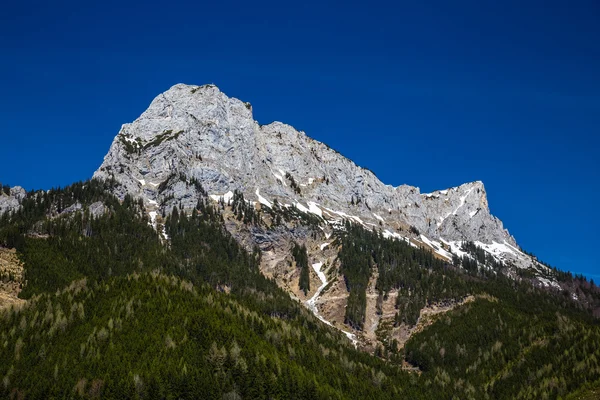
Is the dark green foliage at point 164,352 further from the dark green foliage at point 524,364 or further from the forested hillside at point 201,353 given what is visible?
the dark green foliage at point 524,364

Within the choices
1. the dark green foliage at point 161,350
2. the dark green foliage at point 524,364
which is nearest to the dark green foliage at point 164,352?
the dark green foliage at point 161,350

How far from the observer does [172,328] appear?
139250mm

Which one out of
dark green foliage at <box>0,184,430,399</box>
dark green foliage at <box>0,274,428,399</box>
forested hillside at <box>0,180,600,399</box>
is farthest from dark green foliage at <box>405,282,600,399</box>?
dark green foliage at <box>0,274,428,399</box>

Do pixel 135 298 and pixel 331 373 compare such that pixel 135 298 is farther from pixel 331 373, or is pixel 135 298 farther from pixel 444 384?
pixel 444 384

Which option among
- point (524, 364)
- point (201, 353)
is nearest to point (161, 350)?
point (201, 353)

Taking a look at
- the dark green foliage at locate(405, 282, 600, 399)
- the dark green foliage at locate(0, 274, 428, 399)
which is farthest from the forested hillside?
the dark green foliage at locate(405, 282, 600, 399)

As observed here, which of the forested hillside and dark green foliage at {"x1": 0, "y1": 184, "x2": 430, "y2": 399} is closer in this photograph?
dark green foliage at {"x1": 0, "y1": 184, "x2": 430, "y2": 399}

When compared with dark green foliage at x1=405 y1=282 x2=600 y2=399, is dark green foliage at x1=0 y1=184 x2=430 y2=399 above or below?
below

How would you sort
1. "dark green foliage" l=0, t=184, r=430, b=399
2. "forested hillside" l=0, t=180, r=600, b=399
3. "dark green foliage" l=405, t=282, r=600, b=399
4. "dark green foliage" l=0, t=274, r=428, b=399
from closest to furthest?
"dark green foliage" l=0, t=274, r=428, b=399
"dark green foliage" l=0, t=184, r=430, b=399
"forested hillside" l=0, t=180, r=600, b=399
"dark green foliage" l=405, t=282, r=600, b=399

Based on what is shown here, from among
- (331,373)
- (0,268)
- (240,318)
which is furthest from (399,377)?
(0,268)

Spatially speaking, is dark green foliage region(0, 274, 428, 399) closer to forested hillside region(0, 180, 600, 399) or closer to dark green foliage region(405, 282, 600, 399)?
forested hillside region(0, 180, 600, 399)

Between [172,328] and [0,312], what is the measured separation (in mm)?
46888

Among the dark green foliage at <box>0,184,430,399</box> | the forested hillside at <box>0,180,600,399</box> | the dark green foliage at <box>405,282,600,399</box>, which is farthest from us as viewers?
the dark green foliage at <box>405,282,600,399</box>

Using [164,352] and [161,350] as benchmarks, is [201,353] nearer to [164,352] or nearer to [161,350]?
[164,352]
